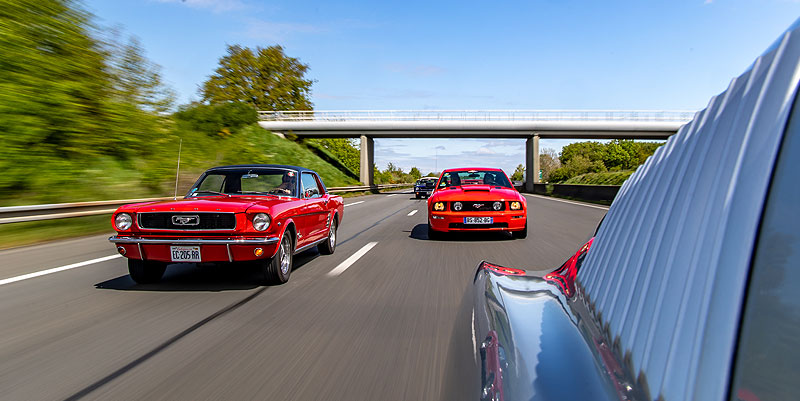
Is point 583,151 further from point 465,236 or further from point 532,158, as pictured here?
point 465,236

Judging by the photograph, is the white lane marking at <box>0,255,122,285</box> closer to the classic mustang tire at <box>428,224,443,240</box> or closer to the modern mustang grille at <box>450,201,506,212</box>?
the classic mustang tire at <box>428,224,443,240</box>

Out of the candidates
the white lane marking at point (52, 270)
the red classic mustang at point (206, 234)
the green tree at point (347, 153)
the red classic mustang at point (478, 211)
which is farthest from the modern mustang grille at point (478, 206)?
the green tree at point (347, 153)

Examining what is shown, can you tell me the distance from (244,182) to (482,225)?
4.60m

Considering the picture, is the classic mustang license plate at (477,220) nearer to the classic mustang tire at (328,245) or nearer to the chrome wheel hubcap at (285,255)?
the classic mustang tire at (328,245)

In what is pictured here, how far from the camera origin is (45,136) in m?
13.4

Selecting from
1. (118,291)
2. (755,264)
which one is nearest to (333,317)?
(118,291)

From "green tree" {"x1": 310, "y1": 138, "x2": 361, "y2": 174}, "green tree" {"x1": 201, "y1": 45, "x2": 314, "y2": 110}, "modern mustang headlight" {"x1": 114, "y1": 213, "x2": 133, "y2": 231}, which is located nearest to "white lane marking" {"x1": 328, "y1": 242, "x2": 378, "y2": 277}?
"modern mustang headlight" {"x1": 114, "y1": 213, "x2": 133, "y2": 231}

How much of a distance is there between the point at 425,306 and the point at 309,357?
165cm

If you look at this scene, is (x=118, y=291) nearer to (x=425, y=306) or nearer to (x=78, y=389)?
(x=78, y=389)

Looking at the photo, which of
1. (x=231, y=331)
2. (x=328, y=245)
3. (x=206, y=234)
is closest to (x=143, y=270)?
(x=206, y=234)

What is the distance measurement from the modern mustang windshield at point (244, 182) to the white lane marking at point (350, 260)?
120 cm

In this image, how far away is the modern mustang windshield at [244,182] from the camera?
23.5 feet

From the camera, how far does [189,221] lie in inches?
223

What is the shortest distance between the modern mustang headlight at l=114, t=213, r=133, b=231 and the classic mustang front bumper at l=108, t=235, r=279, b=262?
18 centimetres
